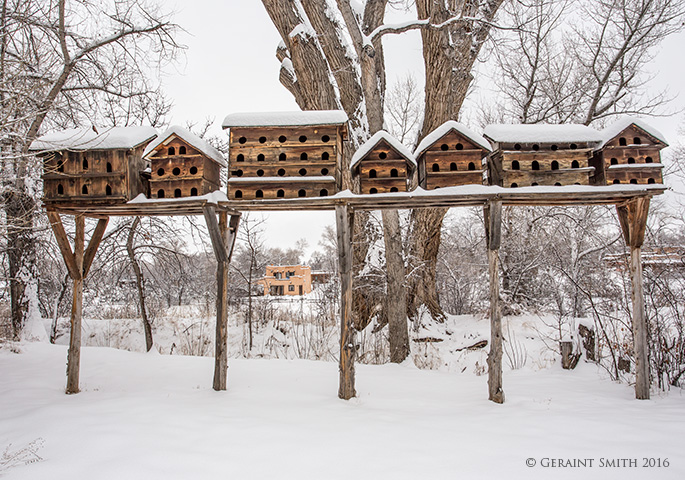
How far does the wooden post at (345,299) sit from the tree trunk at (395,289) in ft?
10.4

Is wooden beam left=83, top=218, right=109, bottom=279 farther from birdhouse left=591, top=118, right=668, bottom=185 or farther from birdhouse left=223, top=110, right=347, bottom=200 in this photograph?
birdhouse left=591, top=118, right=668, bottom=185

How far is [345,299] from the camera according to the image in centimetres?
527

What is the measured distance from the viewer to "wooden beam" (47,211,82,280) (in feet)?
18.2

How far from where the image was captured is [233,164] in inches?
205

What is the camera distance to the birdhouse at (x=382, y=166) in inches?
200

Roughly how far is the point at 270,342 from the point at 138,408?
663 centimetres

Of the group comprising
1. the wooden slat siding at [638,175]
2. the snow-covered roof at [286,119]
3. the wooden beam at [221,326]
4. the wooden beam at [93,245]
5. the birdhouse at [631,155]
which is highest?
the snow-covered roof at [286,119]

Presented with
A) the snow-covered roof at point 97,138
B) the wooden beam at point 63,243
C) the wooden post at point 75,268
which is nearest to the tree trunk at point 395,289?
the snow-covered roof at point 97,138

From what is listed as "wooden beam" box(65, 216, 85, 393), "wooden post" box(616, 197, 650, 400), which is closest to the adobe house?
"wooden beam" box(65, 216, 85, 393)

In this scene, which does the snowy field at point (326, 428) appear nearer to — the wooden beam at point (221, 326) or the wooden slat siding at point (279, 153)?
the wooden beam at point (221, 326)

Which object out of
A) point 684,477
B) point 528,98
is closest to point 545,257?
point 528,98

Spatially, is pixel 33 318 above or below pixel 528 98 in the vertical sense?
below

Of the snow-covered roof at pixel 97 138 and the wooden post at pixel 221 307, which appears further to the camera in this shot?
the wooden post at pixel 221 307

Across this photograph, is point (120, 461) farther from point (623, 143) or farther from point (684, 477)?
point (623, 143)
